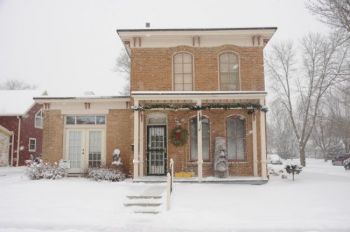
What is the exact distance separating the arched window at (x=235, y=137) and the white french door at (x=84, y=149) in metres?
6.08

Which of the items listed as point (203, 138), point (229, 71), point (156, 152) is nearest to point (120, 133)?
point (156, 152)

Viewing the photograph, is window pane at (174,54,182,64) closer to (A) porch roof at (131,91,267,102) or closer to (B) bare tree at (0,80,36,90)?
(A) porch roof at (131,91,267,102)

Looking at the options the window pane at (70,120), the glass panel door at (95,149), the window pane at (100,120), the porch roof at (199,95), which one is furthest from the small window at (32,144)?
the porch roof at (199,95)

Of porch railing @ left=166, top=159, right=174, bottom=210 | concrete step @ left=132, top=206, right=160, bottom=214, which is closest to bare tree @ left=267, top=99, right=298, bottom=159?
porch railing @ left=166, top=159, right=174, bottom=210

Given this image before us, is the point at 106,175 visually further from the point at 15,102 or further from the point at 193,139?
the point at 15,102

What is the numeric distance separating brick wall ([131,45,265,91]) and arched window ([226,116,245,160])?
6.01ft

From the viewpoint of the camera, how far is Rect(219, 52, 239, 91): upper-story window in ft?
53.0

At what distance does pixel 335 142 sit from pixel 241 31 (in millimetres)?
36161

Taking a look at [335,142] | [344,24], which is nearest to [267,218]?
[344,24]

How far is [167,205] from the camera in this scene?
9.83m

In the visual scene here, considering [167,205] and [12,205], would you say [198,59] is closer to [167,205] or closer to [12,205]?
[167,205]

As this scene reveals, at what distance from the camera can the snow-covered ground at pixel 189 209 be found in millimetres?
8227

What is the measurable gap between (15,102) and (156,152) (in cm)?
1733

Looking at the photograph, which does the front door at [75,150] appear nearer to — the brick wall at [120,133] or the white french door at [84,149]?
the white french door at [84,149]
